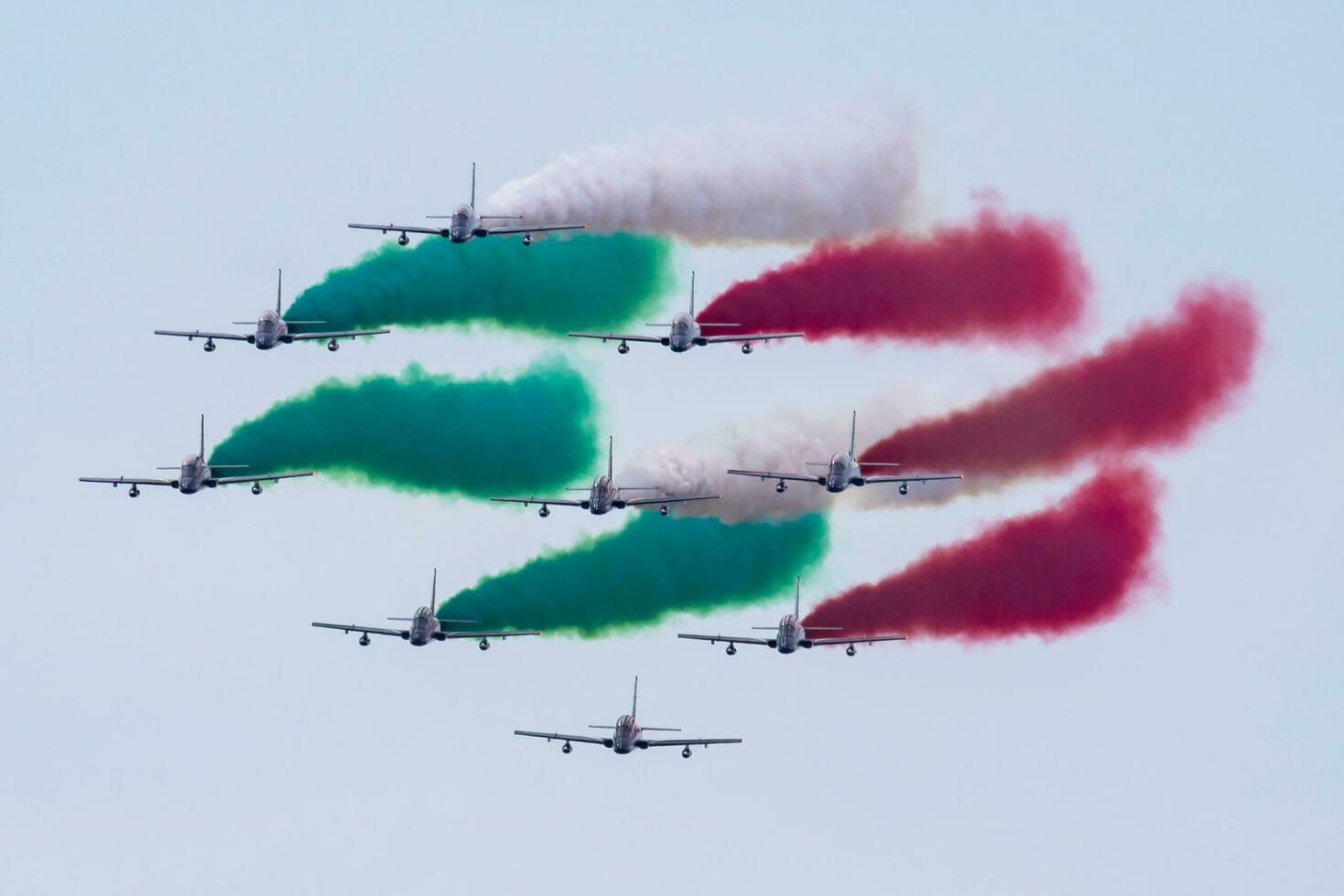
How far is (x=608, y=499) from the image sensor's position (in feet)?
600

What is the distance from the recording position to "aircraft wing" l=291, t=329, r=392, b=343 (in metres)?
185

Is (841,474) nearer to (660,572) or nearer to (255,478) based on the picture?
(660,572)

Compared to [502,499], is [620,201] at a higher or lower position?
higher

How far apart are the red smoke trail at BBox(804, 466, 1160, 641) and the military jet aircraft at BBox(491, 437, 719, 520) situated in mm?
8536

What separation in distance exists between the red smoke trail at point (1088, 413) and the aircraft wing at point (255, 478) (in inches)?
875

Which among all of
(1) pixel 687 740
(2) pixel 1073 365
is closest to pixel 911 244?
(2) pixel 1073 365

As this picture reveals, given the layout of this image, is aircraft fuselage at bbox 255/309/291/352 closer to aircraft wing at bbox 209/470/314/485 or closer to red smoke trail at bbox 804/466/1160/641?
aircraft wing at bbox 209/470/314/485

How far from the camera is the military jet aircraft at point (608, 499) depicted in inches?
7200

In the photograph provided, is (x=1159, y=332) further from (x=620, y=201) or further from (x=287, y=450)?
(x=287, y=450)

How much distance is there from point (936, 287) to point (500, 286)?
16912mm

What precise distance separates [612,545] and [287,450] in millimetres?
13236

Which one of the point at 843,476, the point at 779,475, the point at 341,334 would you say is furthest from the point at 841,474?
the point at 341,334

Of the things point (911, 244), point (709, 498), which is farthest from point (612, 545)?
point (911, 244)

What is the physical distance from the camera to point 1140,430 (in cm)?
18425
